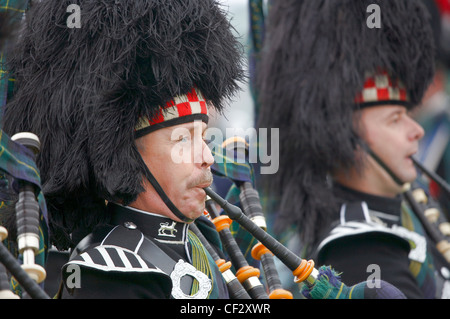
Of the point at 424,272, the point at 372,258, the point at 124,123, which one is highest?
the point at 124,123

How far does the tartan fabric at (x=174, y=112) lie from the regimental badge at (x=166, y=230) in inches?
12.1

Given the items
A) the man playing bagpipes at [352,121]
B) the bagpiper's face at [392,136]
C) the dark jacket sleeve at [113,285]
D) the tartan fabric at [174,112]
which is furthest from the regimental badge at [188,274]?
the bagpiper's face at [392,136]

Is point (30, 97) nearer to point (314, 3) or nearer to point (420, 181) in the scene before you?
point (314, 3)

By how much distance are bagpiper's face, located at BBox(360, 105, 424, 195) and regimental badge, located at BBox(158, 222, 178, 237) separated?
173 centimetres

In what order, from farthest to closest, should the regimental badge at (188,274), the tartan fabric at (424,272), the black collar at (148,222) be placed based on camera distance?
the tartan fabric at (424,272)
the black collar at (148,222)
the regimental badge at (188,274)

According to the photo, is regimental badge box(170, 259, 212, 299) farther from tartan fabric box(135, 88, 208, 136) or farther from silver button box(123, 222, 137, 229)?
tartan fabric box(135, 88, 208, 136)

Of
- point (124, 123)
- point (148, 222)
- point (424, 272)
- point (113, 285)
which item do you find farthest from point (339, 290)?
point (424, 272)

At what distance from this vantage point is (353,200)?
173 inches

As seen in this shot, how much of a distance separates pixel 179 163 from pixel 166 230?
234 millimetres

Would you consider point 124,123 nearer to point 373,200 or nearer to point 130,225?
point 130,225

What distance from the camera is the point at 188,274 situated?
2834mm

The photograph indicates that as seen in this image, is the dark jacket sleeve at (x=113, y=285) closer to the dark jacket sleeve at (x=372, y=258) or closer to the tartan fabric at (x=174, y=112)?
the tartan fabric at (x=174, y=112)

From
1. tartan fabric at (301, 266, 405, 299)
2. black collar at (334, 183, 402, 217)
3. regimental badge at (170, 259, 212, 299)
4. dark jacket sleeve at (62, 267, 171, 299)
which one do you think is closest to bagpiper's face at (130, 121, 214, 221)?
regimental badge at (170, 259, 212, 299)

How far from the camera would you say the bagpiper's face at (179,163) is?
2842mm
